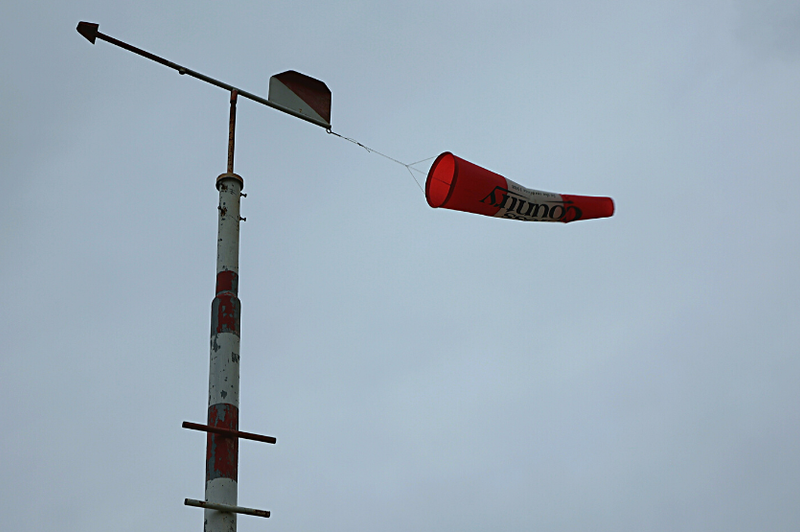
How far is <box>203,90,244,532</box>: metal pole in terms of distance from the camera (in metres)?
7.96

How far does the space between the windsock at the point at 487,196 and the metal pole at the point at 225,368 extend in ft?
8.63

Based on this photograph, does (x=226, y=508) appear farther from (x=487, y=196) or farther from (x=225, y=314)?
(x=487, y=196)

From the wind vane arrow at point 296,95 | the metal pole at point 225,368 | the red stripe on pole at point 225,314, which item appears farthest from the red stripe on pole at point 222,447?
the wind vane arrow at point 296,95

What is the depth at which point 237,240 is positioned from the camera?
9109 millimetres

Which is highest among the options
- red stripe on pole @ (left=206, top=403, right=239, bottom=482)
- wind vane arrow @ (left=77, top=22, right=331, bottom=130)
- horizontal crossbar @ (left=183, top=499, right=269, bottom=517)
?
wind vane arrow @ (left=77, top=22, right=331, bottom=130)

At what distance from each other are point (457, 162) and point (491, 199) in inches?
29.0

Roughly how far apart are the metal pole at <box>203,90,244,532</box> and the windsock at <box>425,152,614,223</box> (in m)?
2.63

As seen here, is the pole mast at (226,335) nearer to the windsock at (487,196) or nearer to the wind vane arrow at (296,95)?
the wind vane arrow at (296,95)

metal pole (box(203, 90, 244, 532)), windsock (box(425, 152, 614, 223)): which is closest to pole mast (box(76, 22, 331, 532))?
metal pole (box(203, 90, 244, 532))

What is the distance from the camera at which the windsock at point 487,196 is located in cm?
1067

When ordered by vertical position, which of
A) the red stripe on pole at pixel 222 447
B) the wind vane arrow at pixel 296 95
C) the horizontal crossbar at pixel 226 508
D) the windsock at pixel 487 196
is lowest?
the horizontal crossbar at pixel 226 508

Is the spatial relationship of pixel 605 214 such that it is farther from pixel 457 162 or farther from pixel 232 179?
pixel 232 179

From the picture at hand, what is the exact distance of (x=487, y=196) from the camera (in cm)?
1092

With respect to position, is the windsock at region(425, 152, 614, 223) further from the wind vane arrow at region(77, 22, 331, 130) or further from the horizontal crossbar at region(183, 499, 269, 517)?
the horizontal crossbar at region(183, 499, 269, 517)
